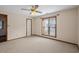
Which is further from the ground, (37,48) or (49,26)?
(49,26)

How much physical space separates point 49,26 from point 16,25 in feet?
9.14

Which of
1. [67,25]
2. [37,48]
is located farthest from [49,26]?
[37,48]

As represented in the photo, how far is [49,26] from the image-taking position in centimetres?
746

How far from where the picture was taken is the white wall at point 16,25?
6613 millimetres

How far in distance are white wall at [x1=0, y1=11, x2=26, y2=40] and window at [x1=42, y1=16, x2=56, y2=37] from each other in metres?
1.90

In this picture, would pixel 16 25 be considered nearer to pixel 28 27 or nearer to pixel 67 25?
pixel 28 27

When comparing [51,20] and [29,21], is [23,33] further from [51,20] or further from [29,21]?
[51,20]

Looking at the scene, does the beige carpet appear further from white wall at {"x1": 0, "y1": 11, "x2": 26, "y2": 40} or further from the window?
the window

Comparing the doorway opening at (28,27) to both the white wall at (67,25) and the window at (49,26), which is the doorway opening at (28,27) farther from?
the white wall at (67,25)

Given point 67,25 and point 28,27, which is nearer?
point 67,25

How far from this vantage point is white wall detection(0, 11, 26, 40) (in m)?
6.61

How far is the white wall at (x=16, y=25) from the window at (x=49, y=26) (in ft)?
6.24

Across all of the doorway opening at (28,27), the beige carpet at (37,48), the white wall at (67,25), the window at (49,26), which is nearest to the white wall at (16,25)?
the doorway opening at (28,27)

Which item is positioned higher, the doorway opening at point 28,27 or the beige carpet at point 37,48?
the doorway opening at point 28,27
